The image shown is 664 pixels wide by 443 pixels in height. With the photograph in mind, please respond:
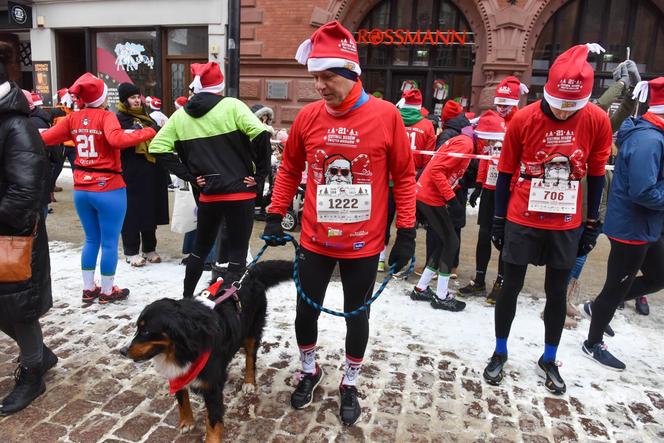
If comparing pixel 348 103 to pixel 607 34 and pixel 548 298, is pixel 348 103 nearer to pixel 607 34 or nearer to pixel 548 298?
pixel 548 298

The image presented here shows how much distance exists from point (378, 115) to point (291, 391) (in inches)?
79.8

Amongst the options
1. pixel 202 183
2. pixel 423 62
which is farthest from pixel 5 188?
pixel 423 62

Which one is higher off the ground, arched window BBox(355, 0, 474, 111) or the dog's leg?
arched window BBox(355, 0, 474, 111)

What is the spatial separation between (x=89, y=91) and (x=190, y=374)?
3174 millimetres

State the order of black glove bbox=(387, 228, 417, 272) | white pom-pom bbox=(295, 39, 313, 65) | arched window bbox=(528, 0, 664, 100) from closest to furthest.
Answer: white pom-pom bbox=(295, 39, 313, 65) → black glove bbox=(387, 228, 417, 272) → arched window bbox=(528, 0, 664, 100)

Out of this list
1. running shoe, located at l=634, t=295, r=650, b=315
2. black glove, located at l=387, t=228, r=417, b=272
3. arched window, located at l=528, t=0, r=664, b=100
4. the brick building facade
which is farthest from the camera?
arched window, located at l=528, t=0, r=664, b=100

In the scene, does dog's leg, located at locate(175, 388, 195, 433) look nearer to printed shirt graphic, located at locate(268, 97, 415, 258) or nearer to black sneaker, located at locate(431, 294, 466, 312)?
printed shirt graphic, located at locate(268, 97, 415, 258)

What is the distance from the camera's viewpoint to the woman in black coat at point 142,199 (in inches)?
231

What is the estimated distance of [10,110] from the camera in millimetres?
2793

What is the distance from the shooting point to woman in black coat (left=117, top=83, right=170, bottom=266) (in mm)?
5855

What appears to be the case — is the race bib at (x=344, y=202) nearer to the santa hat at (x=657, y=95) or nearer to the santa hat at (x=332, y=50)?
the santa hat at (x=332, y=50)

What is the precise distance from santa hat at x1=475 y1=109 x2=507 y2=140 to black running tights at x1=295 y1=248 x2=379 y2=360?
121 inches

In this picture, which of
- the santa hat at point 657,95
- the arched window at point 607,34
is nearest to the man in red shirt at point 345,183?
the santa hat at point 657,95

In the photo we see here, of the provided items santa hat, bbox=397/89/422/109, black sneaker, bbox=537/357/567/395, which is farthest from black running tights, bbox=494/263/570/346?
santa hat, bbox=397/89/422/109
